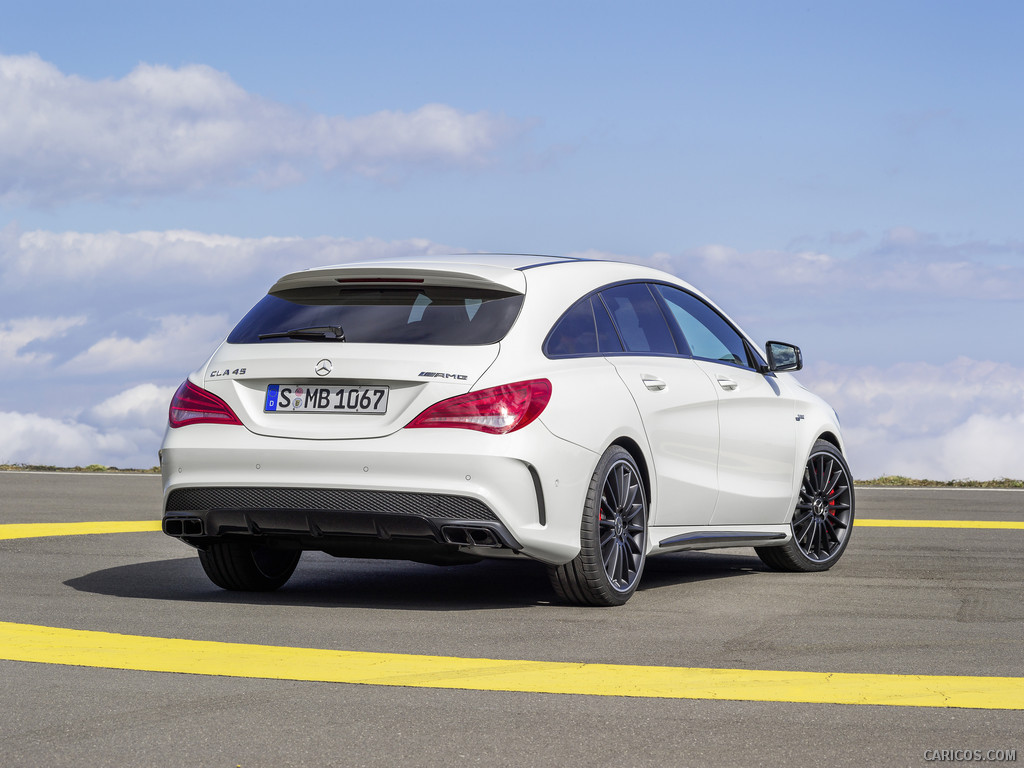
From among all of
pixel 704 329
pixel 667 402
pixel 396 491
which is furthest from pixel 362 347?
pixel 704 329

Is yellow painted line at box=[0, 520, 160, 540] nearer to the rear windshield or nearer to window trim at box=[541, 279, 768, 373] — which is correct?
the rear windshield

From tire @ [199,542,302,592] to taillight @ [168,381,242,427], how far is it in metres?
0.76

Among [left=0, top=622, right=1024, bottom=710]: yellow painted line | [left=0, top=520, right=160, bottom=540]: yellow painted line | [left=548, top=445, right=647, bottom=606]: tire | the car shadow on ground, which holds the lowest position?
[left=0, top=520, right=160, bottom=540]: yellow painted line

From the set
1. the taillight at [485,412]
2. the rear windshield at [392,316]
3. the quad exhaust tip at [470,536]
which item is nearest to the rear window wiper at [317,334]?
the rear windshield at [392,316]

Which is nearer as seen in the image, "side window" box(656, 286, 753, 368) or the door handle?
the door handle

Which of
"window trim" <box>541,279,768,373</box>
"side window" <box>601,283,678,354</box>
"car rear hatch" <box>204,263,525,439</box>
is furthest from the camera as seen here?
"side window" <box>601,283,678,354</box>

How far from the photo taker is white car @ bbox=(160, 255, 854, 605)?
21.1 feet

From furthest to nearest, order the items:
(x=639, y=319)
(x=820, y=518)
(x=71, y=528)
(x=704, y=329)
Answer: (x=71, y=528)
(x=820, y=518)
(x=704, y=329)
(x=639, y=319)

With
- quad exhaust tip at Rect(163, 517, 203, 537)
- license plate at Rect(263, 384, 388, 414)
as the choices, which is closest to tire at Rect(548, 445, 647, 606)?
license plate at Rect(263, 384, 388, 414)

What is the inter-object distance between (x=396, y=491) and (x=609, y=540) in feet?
4.00

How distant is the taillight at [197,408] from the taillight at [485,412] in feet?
3.32

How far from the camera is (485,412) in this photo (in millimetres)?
6414

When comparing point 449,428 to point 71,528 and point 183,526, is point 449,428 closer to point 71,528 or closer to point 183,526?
point 183,526

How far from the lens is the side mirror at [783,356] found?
9.03 metres
